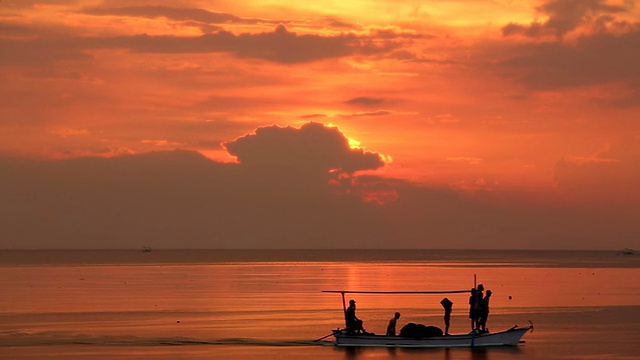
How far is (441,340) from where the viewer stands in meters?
40.0

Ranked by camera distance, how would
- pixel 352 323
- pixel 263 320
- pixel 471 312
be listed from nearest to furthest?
pixel 471 312, pixel 352 323, pixel 263 320

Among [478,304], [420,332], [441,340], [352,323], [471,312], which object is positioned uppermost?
[478,304]

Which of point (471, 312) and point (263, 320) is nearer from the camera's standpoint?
point (471, 312)

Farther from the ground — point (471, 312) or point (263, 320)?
point (263, 320)

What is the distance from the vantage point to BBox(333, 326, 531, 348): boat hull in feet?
132

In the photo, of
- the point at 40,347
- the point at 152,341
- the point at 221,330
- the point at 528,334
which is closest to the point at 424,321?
the point at 528,334

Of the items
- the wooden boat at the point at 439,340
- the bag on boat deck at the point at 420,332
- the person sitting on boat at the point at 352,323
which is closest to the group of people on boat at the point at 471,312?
the person sitting on boat at the point at 352,323

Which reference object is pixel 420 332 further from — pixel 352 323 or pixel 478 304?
pixel 352 323

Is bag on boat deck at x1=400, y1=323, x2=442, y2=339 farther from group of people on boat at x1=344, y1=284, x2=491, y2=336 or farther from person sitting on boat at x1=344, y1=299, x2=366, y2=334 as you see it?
person sitting on boat at x1=344, y1=299, x2=366, y2=334

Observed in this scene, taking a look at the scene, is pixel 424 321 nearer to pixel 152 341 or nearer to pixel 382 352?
pixel 382 352

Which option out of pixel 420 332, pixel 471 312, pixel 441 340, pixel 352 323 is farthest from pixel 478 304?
pixel 352 323

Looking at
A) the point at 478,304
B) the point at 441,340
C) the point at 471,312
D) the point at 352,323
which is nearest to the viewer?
the point at 441,340

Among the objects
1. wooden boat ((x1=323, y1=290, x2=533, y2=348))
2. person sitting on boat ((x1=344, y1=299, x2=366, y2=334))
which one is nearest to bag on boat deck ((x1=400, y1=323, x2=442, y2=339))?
wooden boat ((x1=323, y1=290, x2=533, y2=348))

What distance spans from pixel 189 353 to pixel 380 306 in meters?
25.0
